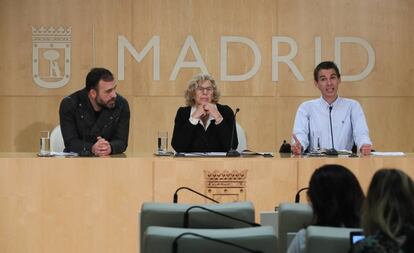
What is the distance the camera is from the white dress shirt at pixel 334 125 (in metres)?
6.27

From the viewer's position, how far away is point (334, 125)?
634 cm

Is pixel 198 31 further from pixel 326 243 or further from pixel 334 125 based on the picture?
pixel 326 243

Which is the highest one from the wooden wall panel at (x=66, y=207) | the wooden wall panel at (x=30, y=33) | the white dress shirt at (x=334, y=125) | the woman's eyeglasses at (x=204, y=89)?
the wooden wall panel at (x=30, y=33)

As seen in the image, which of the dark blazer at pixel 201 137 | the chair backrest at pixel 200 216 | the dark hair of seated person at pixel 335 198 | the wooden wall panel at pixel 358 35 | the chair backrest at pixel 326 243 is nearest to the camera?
the chair backrest at pixel 326 243

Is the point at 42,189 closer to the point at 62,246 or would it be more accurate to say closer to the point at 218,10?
the point at 62,246

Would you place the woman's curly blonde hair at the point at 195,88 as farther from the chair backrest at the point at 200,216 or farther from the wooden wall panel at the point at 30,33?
the chair backrest at the point at 200,216

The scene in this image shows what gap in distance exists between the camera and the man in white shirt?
6.27 metres

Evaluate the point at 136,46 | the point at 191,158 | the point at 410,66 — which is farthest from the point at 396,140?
the point at 191,158

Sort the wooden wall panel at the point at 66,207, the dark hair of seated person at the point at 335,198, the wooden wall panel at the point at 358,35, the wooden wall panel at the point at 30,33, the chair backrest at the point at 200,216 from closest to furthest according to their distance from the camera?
the dark hair of seated person at the point at 335,198
the chair backrest at the point at 200,216
the wooden wall panel at the point at 66,207
the wooden wall panel at the point at 30,33
the wooden wall panel at the point at 358,35

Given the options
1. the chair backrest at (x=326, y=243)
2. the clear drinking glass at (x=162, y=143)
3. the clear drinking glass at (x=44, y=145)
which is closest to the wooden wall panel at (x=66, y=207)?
the clear drinking glass at (x=44, y=145)

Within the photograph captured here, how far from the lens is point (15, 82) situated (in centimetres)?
804

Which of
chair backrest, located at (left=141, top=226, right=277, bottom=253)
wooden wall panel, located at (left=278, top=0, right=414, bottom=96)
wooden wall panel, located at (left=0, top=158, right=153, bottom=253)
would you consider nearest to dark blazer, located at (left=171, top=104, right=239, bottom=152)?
wooden wall panel, located at (left=0, top=158, right=153, bottom=253)

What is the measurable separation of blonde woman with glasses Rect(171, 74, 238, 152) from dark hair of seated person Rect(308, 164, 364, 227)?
300 cm

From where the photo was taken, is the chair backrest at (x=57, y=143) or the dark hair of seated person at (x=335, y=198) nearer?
the dark hair of seated person at (x=335, y=198)
